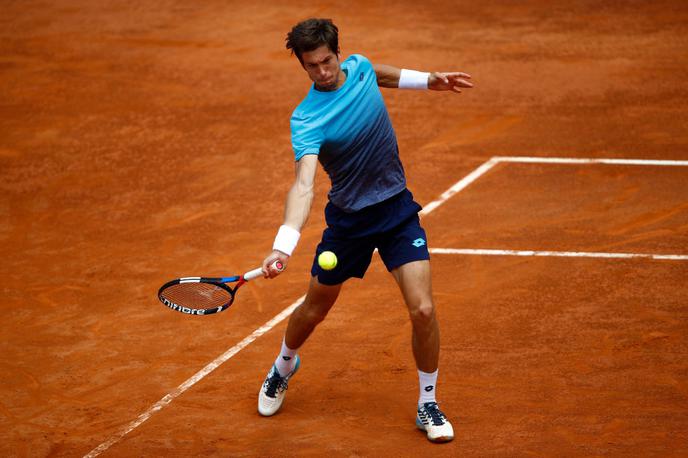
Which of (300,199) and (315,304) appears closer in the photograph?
(300,199)

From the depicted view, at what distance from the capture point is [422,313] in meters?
6.01

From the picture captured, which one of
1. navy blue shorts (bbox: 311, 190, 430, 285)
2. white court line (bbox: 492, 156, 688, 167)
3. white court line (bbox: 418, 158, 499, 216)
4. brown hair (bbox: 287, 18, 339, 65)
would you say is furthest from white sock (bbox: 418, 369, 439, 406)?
white court line (bbox: 492, 156, 688, 167)

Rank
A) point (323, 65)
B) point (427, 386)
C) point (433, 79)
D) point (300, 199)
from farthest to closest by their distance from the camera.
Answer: point (433, 79) < point (427, 386) < point (323, 65) < point (300, 199)

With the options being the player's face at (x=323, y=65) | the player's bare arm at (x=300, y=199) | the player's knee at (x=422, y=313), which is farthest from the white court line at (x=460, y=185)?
the player's bare arm at (x=300, y=199)

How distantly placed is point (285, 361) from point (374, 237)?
3.60ft

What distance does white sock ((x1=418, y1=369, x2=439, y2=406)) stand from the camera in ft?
20.7

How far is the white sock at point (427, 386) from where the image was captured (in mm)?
6305

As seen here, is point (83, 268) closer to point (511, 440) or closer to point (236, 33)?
point (511, 440)

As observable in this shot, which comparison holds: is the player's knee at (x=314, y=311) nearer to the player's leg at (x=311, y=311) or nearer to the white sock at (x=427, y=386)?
the player's leg at (x=311, y=311)

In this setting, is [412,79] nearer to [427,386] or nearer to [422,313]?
[422,313]

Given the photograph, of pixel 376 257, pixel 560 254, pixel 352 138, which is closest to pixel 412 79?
pixel 352 138

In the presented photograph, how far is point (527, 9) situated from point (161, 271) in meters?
9.46

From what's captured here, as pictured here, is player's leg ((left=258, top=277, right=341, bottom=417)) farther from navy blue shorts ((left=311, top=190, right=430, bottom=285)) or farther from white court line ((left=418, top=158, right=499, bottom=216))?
white court line ((left=418, top=158, right=499, bottom=216))

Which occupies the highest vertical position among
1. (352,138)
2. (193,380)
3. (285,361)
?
(352,138)
